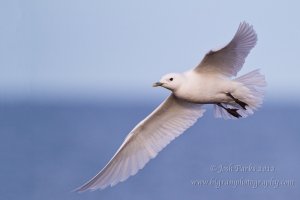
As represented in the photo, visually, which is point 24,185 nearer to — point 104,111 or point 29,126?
A: point 29,126

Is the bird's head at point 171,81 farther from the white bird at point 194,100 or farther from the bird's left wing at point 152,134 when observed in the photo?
the bird's left wing at point 152,134

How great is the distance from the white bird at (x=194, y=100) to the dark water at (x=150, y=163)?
30cm

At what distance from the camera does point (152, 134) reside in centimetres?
470

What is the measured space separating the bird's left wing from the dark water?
279 mm

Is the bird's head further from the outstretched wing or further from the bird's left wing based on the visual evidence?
the bird's left wing

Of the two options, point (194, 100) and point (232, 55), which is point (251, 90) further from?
point (194, 100)

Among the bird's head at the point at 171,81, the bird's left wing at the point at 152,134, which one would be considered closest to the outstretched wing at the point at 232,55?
the bird's head at the point at 171,81

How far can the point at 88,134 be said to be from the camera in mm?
12914

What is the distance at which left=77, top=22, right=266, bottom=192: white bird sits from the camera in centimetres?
432

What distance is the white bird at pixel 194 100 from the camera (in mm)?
4320

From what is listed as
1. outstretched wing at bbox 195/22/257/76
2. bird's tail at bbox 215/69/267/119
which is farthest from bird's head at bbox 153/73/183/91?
bird's tail at bbox 215/69/267/119

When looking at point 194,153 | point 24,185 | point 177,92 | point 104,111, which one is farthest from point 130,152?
point 104,111

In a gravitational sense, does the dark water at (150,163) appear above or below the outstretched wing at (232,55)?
below

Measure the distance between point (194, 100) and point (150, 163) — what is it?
603 centimetres
